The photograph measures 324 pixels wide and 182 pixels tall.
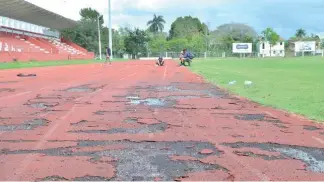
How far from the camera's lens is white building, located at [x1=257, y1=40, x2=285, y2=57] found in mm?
131012

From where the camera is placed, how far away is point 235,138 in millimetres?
6930

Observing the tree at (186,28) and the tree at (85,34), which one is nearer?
the tree at (85,34)

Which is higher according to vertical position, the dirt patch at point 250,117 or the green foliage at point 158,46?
the green foliage at point 158,46

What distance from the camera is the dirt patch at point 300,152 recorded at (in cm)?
544

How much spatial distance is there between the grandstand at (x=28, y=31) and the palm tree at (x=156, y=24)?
227 feet

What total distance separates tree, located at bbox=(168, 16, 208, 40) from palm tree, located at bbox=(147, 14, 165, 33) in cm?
1007

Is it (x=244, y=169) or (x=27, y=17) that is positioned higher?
(x=27, y=17)

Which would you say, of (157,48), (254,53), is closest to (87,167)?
(157,48)

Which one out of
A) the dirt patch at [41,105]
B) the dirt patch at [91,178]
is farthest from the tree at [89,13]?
the dirt patch at [91,178]

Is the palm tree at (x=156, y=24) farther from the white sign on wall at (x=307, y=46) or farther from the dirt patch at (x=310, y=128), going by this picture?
the dirt patch at (x=310, y=128)

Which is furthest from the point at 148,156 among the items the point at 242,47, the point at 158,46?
the point at 242,47

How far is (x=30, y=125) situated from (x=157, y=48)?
9712cm

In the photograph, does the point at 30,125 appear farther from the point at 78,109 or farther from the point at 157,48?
the point at 157,48

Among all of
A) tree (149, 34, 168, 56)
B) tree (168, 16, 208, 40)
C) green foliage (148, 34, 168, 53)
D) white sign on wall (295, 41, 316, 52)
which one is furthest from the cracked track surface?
white sign on wall (295, 41, 316, 52)
